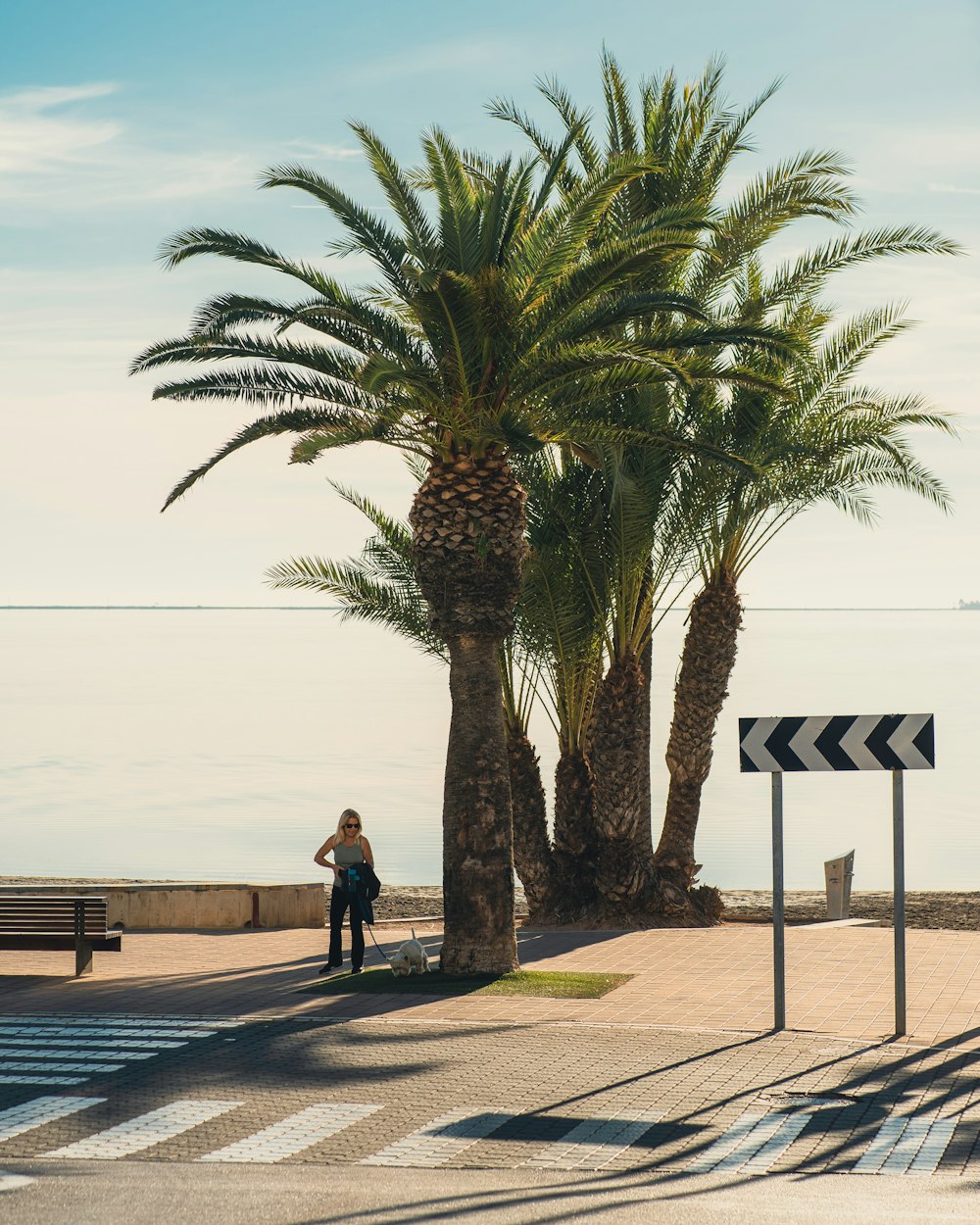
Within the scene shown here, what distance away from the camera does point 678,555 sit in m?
18.5

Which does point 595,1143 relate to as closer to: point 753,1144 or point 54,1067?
point 753,1144

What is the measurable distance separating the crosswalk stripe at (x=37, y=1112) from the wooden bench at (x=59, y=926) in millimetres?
4579

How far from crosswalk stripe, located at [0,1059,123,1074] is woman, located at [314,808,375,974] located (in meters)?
3.94

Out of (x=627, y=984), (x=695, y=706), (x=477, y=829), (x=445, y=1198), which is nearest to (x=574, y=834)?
(x=695, y=706)

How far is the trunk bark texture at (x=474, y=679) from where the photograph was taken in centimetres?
1348

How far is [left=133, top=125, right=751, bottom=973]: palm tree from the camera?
43.7 feet

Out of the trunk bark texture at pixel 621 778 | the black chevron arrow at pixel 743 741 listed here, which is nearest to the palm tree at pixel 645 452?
the trunk bark texture at pixel 621 778

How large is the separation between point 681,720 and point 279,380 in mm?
7530

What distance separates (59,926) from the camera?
13.6 m

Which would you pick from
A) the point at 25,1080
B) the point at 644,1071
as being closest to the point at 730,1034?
the point at 644,1071

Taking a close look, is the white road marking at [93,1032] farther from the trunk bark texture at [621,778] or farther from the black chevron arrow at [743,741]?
the trunk bark texture at [621,778]

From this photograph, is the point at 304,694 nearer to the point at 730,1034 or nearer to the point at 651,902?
the point at 651,902

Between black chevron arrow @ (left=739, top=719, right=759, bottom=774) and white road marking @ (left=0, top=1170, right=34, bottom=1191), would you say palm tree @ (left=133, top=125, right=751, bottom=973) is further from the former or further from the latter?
white road marking @ (left=0, top=1170, right=34, bottom=1191)

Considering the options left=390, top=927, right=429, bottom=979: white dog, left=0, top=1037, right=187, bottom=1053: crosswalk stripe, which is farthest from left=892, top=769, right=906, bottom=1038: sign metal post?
left=0, top=1037, right=187, bottom=1053: crosswalk stripe
